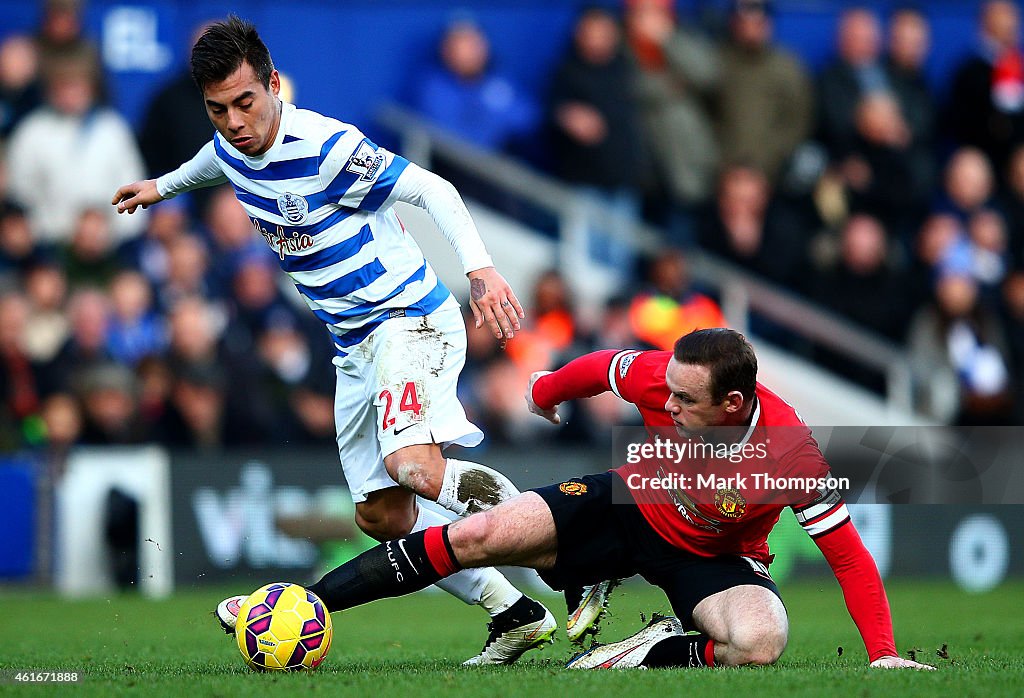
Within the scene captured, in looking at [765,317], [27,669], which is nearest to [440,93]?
[765,317]

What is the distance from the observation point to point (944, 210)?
13.5 meters

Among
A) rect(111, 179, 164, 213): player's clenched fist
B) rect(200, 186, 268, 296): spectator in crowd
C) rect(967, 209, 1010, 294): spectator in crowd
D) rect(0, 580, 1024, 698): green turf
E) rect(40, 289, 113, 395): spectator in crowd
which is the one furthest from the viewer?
rect(967, 209, 1010, 294): spectator in crowd

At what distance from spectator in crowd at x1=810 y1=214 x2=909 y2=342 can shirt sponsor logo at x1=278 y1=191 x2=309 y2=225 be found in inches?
296

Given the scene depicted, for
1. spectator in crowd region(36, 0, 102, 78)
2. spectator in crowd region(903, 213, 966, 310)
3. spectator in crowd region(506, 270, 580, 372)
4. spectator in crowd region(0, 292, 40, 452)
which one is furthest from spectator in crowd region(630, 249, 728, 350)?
spectator in crowd region(36, 0, 102, 78)

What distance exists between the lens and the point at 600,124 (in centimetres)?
1252

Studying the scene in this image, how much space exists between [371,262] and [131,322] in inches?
237

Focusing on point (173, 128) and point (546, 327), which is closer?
point (546, 327)

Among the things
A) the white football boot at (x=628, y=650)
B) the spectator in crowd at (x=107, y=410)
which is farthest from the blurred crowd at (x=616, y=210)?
the white football boot at (x=628, y=650)

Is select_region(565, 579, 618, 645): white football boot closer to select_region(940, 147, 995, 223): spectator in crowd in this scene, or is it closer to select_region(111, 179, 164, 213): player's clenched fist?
select_region(111, 179, 164, 213): player's clenched fist

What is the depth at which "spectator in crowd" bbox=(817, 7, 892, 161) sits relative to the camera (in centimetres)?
1327

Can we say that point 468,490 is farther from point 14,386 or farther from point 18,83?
point 18,83

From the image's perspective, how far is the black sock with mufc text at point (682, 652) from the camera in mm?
5512

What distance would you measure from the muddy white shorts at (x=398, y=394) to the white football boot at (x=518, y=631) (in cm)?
71

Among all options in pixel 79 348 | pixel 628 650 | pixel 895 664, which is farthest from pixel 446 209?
pixel 79 348
